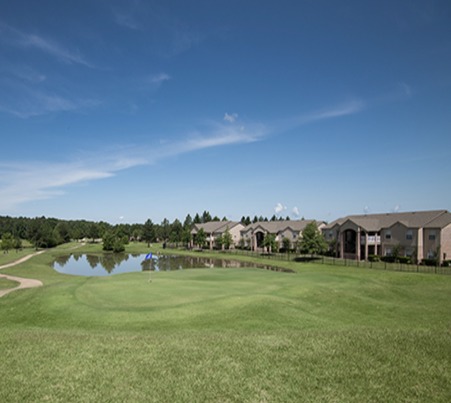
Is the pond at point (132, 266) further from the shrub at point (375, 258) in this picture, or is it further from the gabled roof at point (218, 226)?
the gabled roof at point (218, 226)

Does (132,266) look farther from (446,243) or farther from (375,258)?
(446,243)

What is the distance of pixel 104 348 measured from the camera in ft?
36.6

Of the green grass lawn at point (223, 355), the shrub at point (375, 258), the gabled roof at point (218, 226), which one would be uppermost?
the gabled roof at point (218, 226)

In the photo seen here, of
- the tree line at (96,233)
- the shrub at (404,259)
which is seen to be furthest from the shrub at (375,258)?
the tree line at (96,233)

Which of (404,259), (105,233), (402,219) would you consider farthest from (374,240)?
(105,233)

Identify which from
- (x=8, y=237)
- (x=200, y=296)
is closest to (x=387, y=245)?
(x=200, y=296)

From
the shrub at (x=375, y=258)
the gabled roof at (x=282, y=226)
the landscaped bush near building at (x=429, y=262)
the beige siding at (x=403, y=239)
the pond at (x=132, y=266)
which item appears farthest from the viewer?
the gabled roof at (x=282, y=226)

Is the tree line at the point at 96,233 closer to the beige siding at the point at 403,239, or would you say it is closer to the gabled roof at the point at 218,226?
the gabled roof at the point at 218,226

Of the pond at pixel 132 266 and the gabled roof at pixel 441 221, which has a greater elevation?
the gabled roof at pixel 441 221

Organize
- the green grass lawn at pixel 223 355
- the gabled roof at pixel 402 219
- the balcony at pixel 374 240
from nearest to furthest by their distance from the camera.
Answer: the green grass lawn at pixel 223 355
the gabled roof at pixel 402 219
the balcony at pixel 374 240

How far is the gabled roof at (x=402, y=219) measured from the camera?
54.6m

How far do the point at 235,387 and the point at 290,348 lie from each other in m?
3.19

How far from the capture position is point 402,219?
59.9 m

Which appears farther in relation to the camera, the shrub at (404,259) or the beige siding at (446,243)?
the shrub at (404,259)
